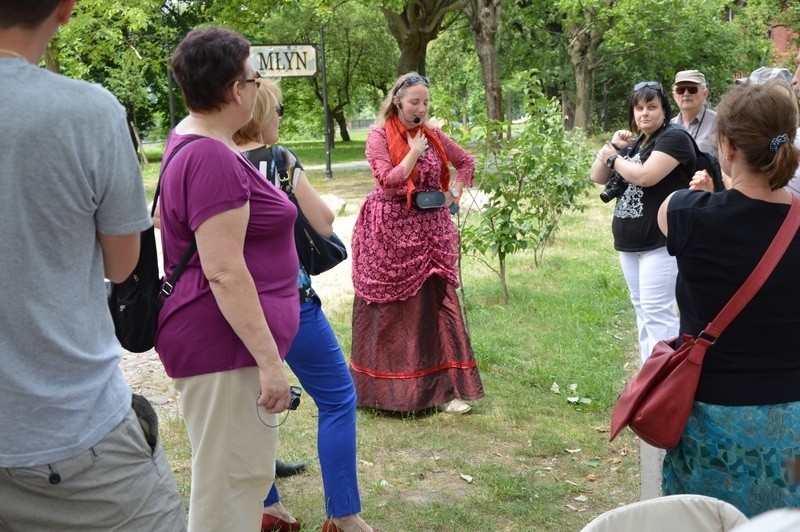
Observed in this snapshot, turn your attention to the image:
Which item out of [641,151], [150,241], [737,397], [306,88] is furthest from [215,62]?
[306,88]

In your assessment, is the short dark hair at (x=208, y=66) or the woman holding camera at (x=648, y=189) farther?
the woman holding camera at (x=648, y=189)

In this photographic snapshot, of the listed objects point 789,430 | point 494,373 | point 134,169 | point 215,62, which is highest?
point 215,62

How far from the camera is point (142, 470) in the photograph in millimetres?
2037

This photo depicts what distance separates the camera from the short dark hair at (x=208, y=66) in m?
2.76

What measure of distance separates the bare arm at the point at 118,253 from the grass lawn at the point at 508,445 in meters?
2.29

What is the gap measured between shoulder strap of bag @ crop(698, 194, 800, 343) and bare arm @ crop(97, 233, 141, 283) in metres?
1.61

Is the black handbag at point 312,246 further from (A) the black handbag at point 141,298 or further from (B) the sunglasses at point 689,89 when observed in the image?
(B) the sunglasses at point 689,89

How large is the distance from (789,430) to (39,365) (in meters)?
2.00

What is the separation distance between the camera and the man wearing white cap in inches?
225

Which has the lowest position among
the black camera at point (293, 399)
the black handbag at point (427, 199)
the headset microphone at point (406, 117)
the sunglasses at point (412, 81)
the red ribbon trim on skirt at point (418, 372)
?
the red ribbon trim on skirt at point (418, 372)

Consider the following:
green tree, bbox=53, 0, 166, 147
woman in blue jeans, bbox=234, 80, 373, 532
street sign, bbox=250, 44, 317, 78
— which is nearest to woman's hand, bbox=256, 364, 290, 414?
woman in blue jeans, bbox=234, 80, 373, 532

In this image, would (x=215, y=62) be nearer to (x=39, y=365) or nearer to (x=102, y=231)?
(x=102, y=231)

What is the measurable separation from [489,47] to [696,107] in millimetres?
9802

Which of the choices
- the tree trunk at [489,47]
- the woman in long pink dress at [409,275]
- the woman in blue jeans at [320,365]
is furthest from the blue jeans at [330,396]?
the tree trunk at [489,47]
